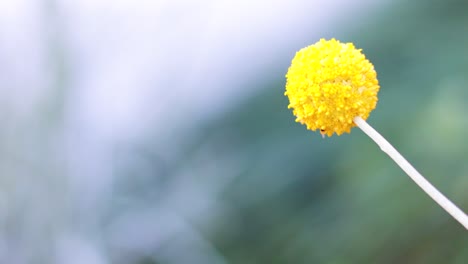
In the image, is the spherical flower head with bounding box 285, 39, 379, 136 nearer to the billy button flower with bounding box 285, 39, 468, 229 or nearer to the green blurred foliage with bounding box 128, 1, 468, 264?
the billy button flower with bounding box 285, 39, 468, 229

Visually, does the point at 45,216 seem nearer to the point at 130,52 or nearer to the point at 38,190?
the point at 38,190

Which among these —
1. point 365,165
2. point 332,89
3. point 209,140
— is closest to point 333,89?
point 332,89

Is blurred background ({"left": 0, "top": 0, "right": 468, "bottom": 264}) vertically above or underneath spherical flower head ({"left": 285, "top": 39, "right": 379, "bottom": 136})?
above

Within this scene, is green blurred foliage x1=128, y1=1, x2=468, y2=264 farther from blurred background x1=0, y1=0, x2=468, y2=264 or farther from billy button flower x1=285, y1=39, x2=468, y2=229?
billy button flower x1=285, y1=39, x2=468, y2=229

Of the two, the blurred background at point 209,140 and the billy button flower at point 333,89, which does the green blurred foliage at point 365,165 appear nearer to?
the blurred background at point 209,140

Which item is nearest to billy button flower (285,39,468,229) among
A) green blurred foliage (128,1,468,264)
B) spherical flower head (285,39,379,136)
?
spherical flower head (285,39,379,136)

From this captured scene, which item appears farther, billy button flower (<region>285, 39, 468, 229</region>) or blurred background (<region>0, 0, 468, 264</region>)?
blurred background (<region>0, 0, 468, 264</region>)

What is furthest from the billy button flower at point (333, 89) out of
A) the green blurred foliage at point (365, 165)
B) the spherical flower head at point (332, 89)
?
the green blurred foliage at point (365, 165)
